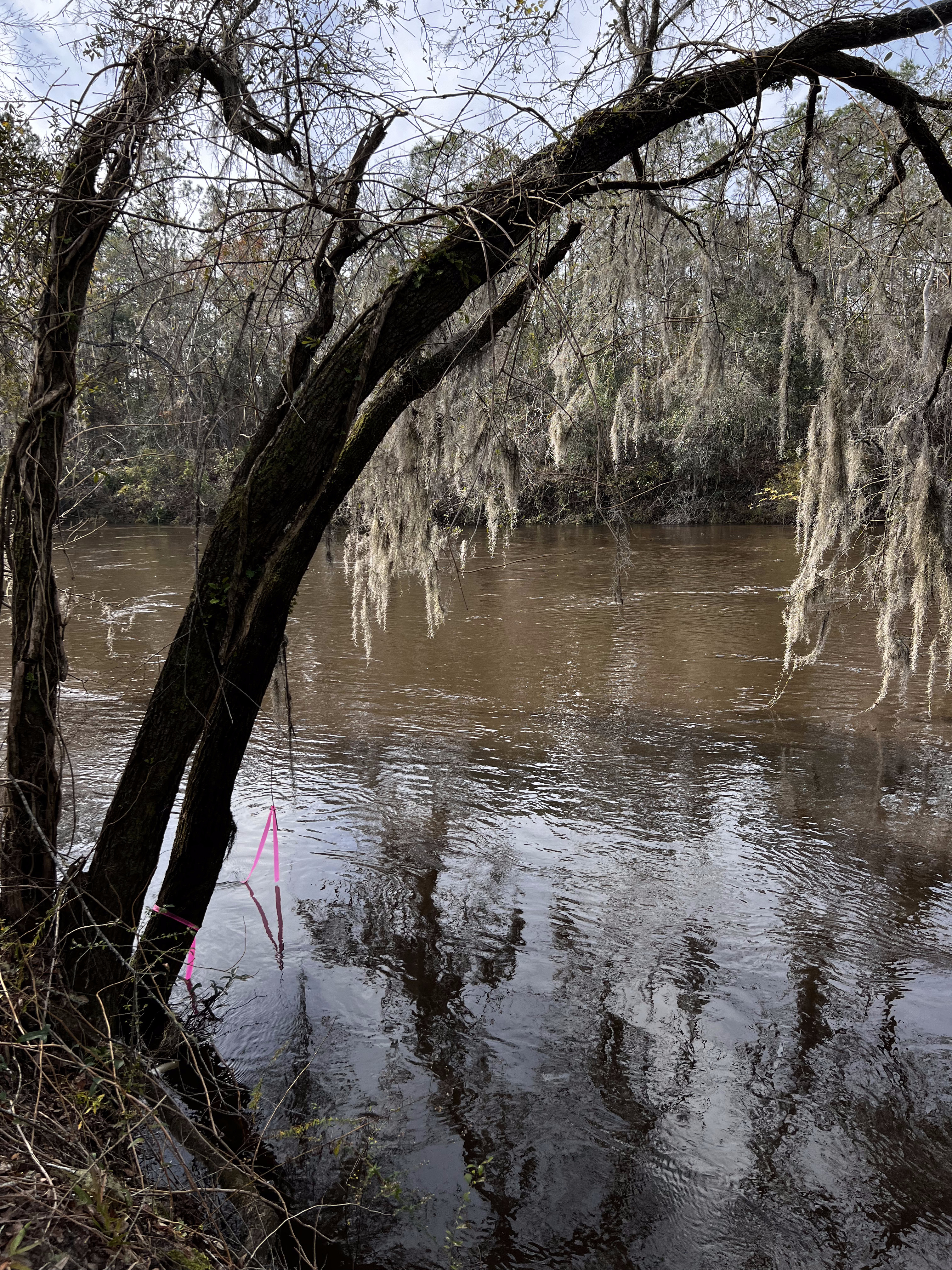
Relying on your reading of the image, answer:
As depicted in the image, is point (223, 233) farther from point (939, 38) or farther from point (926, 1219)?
point (926, 1219)

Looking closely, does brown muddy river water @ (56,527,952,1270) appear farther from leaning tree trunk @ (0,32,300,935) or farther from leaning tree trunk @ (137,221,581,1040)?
leaning tree trunk @ (0,32,300,935)

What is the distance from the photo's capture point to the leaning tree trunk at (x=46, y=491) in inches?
107

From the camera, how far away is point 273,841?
192 inches

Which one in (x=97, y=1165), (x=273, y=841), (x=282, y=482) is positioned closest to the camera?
(x=97, y=1165)

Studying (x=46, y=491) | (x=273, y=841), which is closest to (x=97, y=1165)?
(x=46, y=491)

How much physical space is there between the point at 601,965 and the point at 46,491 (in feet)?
9.70

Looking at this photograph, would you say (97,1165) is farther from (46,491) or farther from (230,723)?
(46,491)

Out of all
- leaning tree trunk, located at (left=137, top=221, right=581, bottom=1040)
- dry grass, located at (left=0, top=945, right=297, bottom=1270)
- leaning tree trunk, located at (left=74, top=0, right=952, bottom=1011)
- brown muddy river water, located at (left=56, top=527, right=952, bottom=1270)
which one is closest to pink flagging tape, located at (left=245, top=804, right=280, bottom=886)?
brown muddy river water, located at (left=56, top=527, right=952, bottom=1270)

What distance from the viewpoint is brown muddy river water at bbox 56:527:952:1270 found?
2553 millimetres

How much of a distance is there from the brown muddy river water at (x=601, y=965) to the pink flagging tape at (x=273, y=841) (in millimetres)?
64

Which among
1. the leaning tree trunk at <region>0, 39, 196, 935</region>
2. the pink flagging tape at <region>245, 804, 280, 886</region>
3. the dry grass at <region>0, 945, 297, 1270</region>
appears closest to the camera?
the dry grass at <region>0, 945, 297, 1270</region>

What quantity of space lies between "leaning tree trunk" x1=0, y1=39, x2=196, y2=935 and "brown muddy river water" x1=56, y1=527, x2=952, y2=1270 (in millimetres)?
1190

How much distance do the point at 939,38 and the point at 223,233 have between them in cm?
287

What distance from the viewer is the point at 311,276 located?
10.0ft
